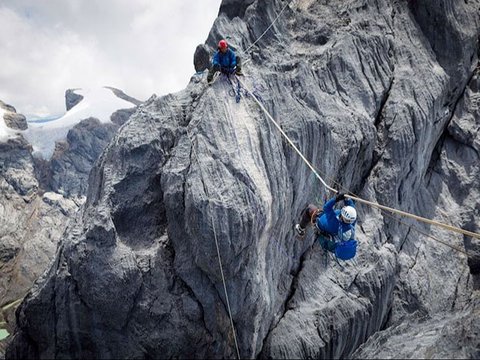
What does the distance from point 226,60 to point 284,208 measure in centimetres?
487

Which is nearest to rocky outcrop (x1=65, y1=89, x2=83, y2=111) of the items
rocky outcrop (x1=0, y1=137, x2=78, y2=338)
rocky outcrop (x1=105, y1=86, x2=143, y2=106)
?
rocky outcrop (x1=105, y1=86, x2=143, y2=106)

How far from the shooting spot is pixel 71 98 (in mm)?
73875

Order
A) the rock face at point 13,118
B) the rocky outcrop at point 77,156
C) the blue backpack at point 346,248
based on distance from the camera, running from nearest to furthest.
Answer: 1. the blue backpack at point 346,248
2. the rocky outcrop at point 77,156
3. the rock face at point 13,118

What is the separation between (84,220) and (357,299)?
922 centimetres

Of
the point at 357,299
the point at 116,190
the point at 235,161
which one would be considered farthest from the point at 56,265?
the point at 357,299

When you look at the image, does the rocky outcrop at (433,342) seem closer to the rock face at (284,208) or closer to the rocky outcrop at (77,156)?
the rock face at (284,208)

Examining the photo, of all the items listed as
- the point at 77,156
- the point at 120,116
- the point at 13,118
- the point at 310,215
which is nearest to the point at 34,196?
the point at 77,156

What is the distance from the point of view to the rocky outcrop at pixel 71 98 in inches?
2888

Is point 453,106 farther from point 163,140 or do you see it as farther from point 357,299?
point 163,140

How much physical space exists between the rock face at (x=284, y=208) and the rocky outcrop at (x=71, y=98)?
6651 centimetres

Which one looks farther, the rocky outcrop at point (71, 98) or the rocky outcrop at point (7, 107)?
the rocky outcrop at point (71, 98)

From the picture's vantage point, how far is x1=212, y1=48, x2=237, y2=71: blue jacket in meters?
11.1

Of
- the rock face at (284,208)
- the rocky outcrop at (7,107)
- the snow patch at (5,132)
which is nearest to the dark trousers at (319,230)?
the rock face at (284,208)

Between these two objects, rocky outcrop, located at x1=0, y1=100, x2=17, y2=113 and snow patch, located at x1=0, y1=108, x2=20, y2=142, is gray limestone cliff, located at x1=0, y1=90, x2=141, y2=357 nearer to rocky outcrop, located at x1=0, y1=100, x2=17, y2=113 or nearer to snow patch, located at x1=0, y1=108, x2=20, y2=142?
rocky outcrop, located at x1=0, y1=100, x2=17, y2=113
